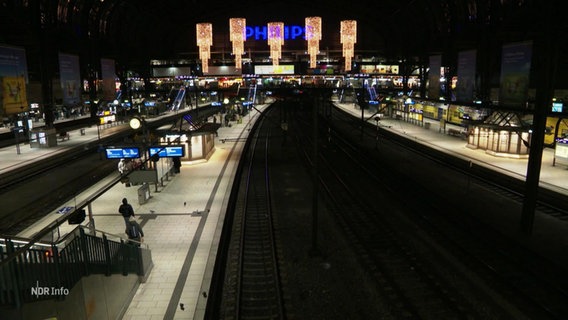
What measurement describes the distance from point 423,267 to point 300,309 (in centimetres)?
435

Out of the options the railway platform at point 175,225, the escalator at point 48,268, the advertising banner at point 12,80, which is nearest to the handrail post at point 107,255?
the escalator at point 48,268

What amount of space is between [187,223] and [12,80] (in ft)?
39.8

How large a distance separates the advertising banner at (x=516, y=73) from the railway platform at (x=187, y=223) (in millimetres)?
4731

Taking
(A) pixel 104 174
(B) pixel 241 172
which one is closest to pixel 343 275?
(B) pixel 241 172

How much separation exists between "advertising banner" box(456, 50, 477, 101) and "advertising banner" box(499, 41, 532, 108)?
6.41m

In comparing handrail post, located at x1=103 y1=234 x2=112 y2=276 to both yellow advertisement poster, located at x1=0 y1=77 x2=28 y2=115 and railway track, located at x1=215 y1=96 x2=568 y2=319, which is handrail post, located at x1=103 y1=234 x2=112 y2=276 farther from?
yellow advertisement poster, located at x1=0 y1=77 x2=28 y2=115

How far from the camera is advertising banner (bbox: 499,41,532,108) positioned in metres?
17.2

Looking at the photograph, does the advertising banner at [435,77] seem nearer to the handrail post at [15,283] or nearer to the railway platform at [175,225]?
the railway platform at [175,225]

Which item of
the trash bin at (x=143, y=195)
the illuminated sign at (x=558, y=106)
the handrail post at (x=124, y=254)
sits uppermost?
the illuminated sign at (x=558, y=106)

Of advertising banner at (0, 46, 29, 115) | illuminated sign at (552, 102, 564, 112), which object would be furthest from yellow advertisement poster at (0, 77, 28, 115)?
illuminated sign at (552, 102, 564, 112)

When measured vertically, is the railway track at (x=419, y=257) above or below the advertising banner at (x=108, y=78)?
below

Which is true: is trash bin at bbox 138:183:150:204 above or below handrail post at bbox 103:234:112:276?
below

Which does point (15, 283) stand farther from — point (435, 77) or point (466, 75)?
point (435, 77)

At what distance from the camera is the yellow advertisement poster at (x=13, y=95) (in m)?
19.3
